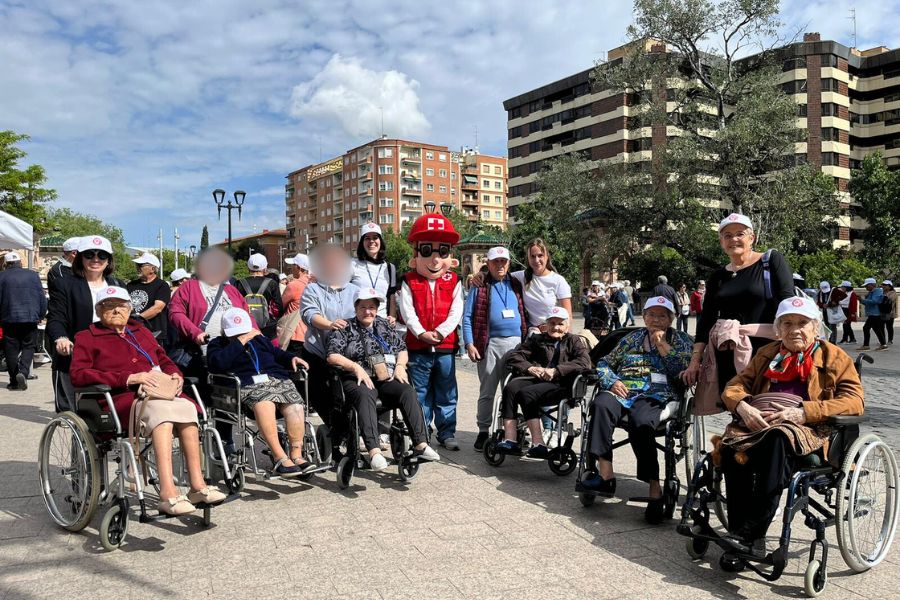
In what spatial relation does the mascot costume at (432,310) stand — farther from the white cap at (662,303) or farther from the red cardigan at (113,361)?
the red cardigan at (113,361)

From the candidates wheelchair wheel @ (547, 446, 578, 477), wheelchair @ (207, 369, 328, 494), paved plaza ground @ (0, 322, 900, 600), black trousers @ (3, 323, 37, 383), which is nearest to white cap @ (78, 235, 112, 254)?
wheelchair @ (207, 369, 328, 494)

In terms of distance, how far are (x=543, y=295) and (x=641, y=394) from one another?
5.73ft

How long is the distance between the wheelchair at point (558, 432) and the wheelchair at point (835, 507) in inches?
55.7

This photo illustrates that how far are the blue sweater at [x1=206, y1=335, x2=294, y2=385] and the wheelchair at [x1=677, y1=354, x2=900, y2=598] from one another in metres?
3.15

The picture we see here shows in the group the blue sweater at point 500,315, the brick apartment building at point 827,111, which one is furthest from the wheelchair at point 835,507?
the brick apartment building at point 827,111

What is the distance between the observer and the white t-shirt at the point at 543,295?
6.51m

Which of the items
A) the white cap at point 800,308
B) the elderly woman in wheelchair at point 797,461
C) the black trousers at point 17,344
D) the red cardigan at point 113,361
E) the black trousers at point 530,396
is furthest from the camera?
the black trousers at point 17,344

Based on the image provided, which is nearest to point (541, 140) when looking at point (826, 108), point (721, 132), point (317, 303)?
point (826, 108)

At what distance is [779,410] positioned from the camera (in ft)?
12.4

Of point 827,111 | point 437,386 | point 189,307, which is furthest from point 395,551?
point 827,111

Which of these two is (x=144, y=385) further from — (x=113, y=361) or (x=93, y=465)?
(x=93, y=465)

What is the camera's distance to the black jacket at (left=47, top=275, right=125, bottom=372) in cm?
545

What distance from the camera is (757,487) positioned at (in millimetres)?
3535

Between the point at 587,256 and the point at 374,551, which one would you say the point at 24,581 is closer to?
the point at 374,551
